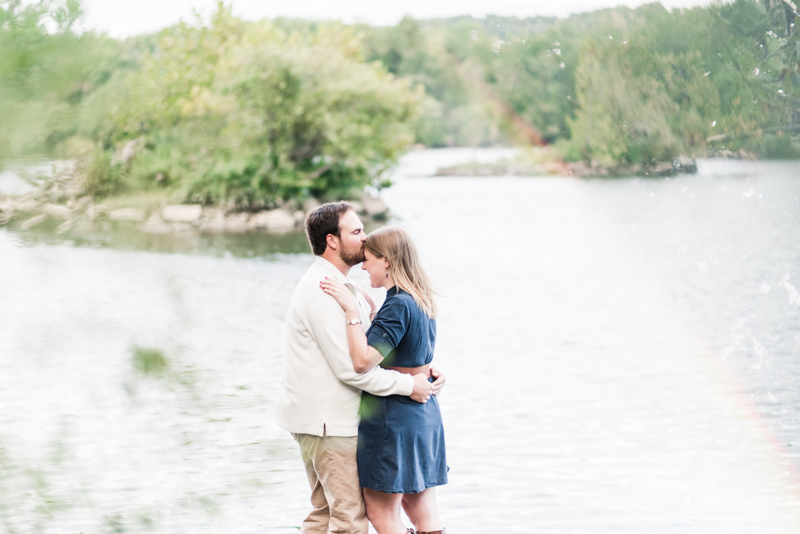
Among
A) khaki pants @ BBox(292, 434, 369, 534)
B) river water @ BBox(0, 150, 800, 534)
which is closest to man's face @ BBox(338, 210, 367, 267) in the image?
river water @ BBox(0, 150, 800, 534)

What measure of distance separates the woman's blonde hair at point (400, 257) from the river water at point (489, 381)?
21 cm

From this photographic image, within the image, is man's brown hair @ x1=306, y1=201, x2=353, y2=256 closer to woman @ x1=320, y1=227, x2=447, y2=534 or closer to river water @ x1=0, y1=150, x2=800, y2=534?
woman @ x1=320, y1=227, x2=447, y2=534

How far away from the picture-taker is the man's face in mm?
3078

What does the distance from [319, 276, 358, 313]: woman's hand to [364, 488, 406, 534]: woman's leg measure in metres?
0.74

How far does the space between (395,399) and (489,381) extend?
7.46 metres

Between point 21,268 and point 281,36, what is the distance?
3389 cm

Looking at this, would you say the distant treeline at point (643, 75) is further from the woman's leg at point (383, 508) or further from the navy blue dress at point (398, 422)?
the woman's leg at point (383, 508)

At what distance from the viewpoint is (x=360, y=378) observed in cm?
293

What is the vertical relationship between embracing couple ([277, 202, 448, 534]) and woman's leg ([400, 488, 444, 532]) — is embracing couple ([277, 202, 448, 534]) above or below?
above

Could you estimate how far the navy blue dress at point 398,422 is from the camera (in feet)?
9.80

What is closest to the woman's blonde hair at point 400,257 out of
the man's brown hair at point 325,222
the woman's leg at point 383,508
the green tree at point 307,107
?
the man's brown hair at point 325,222

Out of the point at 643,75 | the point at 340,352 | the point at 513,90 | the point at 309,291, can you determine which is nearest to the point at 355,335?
→ the point at 340,352

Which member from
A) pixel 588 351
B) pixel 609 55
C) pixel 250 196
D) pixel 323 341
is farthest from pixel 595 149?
pixel 250 196

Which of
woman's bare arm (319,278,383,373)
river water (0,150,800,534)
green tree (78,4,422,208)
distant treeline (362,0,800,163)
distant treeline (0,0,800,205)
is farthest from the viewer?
green tree (78,4,422,208)
